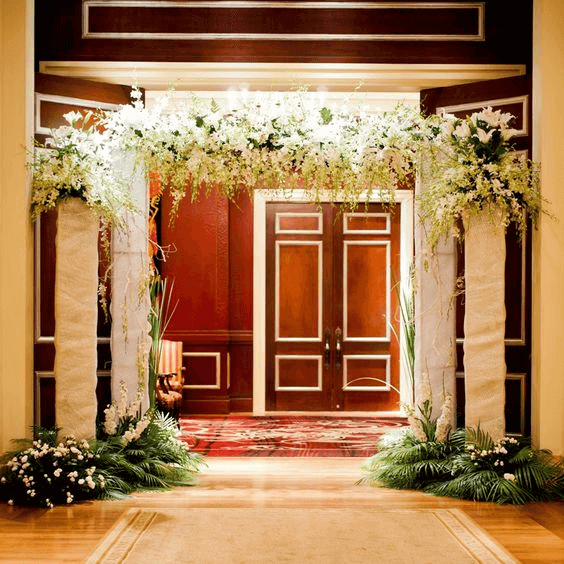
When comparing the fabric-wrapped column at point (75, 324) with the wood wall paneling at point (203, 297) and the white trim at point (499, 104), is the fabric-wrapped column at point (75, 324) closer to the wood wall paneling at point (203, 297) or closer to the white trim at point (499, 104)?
the white trim at point (499, 104)

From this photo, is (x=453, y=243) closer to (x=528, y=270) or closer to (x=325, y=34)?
(x=528, y=270)

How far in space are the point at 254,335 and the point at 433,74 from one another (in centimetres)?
440

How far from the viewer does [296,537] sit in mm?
4684

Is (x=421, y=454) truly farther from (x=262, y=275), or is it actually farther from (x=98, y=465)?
(x=262, y=275)

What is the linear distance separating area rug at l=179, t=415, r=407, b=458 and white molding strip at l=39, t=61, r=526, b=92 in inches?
121

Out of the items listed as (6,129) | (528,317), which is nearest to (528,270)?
A: (528,317)

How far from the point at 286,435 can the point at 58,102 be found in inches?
155

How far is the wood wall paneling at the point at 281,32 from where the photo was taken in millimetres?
6531

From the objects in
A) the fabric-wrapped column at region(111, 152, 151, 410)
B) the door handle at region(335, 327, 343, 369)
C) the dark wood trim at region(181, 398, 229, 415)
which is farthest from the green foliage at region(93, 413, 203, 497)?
the door handle at region(335, 327, 343, 369)

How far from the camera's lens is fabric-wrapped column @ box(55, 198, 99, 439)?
590 cm

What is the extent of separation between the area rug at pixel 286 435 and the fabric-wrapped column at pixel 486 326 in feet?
6.02

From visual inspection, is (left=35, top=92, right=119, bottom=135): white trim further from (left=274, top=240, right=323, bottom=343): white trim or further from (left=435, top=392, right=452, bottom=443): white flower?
(left=274, top=240, right=323, bottom=343): white trim

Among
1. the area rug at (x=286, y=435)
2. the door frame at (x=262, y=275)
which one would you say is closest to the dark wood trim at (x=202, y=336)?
the door frame at (x=262, y=275)

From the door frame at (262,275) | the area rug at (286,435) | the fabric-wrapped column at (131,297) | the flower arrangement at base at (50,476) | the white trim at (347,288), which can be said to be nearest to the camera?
the flower arrangement at base at (50,476)
